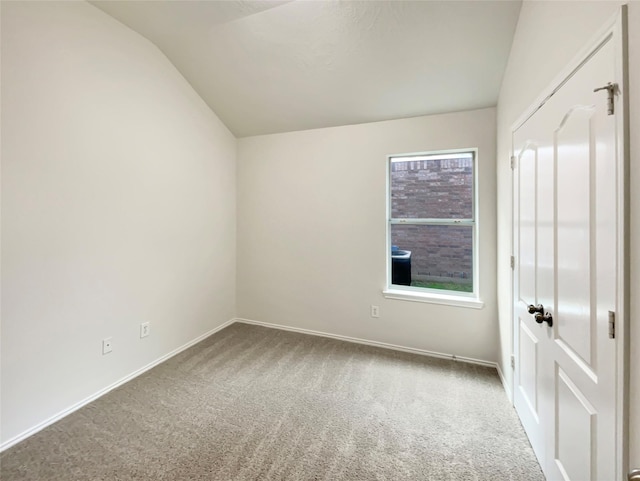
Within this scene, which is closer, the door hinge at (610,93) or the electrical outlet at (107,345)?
the door hinge at (610,93)

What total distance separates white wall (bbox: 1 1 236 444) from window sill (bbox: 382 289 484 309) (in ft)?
7.18

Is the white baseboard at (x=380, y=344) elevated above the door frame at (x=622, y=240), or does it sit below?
below

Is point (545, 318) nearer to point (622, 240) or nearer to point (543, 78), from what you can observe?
point (622, 240)

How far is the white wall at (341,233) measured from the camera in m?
2.67

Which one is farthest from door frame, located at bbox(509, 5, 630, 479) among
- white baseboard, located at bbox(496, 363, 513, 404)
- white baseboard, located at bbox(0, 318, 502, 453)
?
white baseboard, located at bbox(0, 318, 502, 453)

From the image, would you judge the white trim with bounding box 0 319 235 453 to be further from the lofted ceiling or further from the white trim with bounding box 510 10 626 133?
the white trim with bounding box 510 10 626 133

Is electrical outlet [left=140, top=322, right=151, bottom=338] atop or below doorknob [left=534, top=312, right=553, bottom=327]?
below

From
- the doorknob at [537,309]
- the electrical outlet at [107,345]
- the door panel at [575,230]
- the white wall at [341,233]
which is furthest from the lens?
the white wall at [341,233]

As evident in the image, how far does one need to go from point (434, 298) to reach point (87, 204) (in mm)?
3049

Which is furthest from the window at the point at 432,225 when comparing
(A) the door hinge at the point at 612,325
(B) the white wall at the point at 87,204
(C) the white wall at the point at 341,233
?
(B) the white wall at the point at 87,204

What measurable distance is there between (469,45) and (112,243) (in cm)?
316

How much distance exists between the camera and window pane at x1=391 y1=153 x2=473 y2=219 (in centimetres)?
282

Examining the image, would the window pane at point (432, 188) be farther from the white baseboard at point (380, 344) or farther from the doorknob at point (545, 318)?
the doorknob at point (545, 318)

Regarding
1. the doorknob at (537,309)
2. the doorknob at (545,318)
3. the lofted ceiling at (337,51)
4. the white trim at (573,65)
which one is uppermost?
the lofted ceiling at (337,51)
